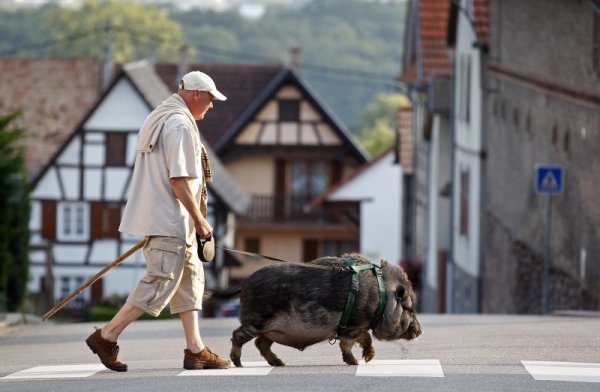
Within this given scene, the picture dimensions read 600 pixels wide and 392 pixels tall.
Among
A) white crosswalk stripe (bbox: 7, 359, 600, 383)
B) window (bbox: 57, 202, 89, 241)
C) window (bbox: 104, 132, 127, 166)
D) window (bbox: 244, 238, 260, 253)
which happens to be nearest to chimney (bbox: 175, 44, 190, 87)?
window (bbox: 244, 238, 260, 253)

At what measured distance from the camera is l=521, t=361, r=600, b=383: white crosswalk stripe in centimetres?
1089

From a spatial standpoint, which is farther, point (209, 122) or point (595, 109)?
point (209, 122)

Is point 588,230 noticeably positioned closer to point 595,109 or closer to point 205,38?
point 595,109

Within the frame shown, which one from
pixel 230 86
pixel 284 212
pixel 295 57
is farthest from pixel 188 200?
pixel 295 57

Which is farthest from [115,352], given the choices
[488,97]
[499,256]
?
[488,97]

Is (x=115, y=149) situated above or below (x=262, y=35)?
below

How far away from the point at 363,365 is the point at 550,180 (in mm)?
13361

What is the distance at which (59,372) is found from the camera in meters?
11.9

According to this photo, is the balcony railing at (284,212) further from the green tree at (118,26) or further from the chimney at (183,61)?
the green tree at (118,26)

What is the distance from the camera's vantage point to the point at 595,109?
23.0 meters

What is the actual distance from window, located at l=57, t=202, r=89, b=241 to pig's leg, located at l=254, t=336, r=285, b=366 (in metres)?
44.4

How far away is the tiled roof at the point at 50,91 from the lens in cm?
6366

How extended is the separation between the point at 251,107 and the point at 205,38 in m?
100

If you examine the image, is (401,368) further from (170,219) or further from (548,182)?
(548,182)
